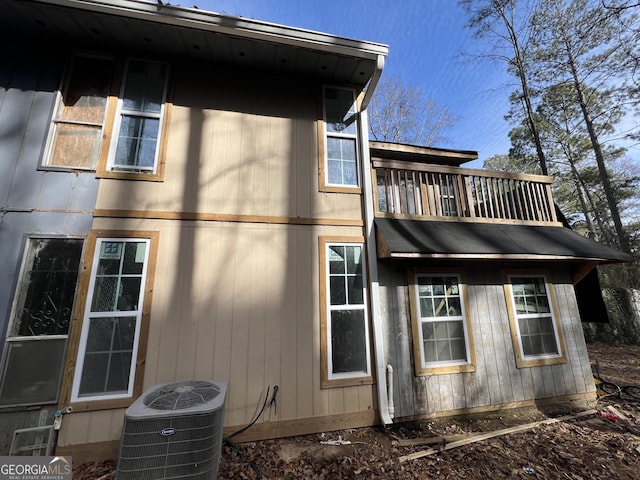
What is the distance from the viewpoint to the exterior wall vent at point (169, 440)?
7.03 feet

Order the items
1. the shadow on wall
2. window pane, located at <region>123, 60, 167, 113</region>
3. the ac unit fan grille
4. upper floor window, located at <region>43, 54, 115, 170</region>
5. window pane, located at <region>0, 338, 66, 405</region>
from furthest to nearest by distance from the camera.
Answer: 1. the shadow on wall
2. window pane, located at <region>123, 60, 167, 113</region>
3. upper floor window, located at <region>43, 54, 115, 170</region>
4. window pane, located at <region>0, 338, 66, 405</region>
5. the ac unit fan grille

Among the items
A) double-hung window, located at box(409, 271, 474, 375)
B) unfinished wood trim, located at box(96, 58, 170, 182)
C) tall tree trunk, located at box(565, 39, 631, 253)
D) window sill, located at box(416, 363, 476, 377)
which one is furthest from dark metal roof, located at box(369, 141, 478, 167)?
tall tree trunk, located at box(565, 39, 631, 253)

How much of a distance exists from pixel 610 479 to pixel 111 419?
558 cm

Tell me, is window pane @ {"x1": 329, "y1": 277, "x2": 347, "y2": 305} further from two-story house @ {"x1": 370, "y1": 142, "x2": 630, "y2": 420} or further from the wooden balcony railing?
the wooden balcony railing

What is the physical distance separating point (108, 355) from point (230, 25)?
457 centimetres

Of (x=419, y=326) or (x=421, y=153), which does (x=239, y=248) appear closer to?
(x=419, y=326)

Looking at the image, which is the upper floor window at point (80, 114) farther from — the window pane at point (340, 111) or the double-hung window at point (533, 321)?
the double-hung window at point (533, 321)

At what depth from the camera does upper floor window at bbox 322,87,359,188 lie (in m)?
4.37

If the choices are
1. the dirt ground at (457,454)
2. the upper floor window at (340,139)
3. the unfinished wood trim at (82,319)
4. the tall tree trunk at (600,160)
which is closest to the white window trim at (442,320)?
the dirt ground at (457,454)

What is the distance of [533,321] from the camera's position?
457 centimetres

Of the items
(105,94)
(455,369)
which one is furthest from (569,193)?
(105,94)

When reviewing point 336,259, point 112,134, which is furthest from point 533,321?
point 112,134

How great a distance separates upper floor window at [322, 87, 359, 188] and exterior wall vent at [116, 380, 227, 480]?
11.1 ft

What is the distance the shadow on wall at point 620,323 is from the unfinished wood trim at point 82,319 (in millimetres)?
12900
